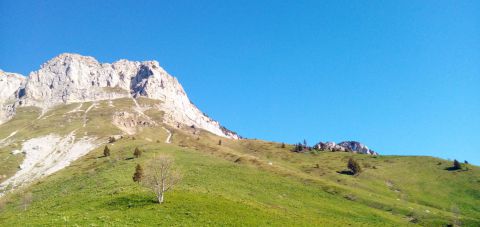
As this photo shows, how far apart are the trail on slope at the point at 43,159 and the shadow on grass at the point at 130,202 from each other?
87.6 metres

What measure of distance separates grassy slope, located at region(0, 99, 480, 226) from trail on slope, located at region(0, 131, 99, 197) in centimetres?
711

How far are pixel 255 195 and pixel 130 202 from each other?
3210 centimetres

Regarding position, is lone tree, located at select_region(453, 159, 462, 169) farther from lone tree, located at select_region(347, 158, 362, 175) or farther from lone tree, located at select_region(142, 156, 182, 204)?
lone tree, located at select_region(142, 156, 182, 204)

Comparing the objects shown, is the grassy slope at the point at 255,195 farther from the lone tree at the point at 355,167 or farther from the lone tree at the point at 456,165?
the lone tree at the point at 456,165

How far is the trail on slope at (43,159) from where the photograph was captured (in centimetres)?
14200

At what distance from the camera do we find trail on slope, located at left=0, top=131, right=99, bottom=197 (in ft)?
466

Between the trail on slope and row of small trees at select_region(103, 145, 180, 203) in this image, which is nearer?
row of small trees at select_region(103, 145, 180, 203)

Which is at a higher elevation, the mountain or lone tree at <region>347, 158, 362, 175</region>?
lone tree at <region>347, 158, 362, 175</region>

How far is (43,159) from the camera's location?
178 meters

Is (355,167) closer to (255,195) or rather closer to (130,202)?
(255,195)

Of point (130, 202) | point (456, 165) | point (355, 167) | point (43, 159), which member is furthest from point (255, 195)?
point (43, 159)

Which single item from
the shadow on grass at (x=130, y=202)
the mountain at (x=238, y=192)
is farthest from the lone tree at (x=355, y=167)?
the shadow on grass at (x=130, y=202)

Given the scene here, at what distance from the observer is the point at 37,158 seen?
17912 centimetres

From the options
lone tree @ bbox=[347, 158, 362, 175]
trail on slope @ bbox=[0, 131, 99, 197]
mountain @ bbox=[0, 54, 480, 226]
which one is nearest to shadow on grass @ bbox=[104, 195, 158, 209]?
mountain @ bbox=[0, 54, 480, 226]
